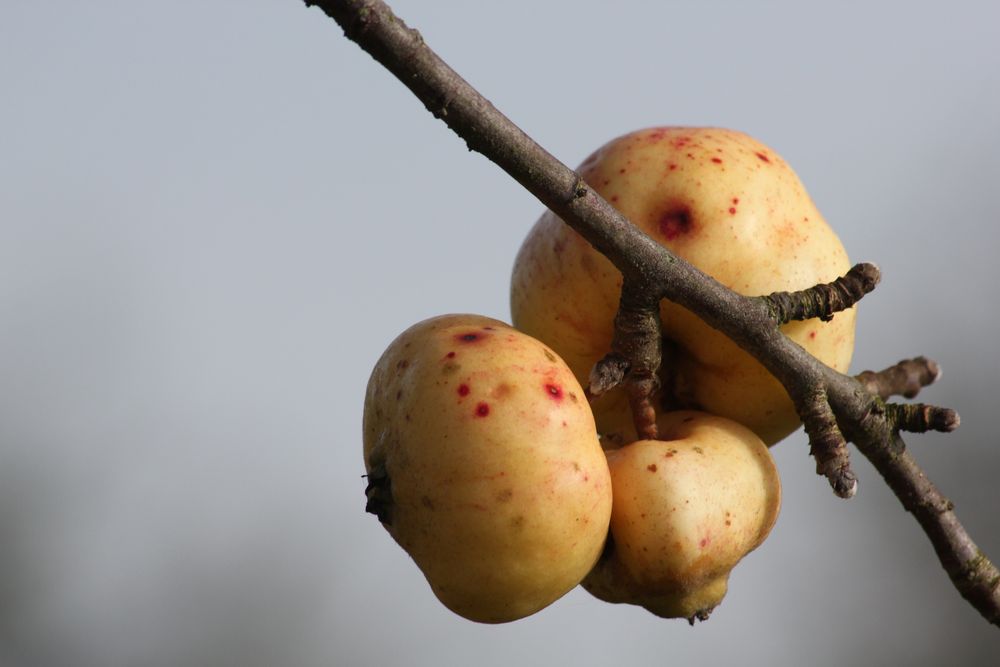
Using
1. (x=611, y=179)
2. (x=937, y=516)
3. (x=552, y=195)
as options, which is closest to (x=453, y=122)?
(x=552, y=195)

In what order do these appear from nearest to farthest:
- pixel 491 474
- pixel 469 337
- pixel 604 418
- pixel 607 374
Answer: pixel 491 474, pixel 469 337, pixel 607 374, pixel 604 418

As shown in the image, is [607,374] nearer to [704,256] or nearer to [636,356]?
[636,356]

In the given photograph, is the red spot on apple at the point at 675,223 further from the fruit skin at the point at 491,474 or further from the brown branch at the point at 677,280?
the fruit skin at the point at 491,474

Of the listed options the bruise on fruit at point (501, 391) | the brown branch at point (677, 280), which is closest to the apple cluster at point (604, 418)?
the bruise on fruit at point (501, 391)

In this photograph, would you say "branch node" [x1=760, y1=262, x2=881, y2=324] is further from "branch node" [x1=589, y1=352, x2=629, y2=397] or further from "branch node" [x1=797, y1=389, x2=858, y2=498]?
"branch node" [x1=589, y1=352, x2=629, y2=397]

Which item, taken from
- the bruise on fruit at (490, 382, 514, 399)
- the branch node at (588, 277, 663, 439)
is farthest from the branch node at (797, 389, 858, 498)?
the bruise on fruit at (490, 382, 514, 399)

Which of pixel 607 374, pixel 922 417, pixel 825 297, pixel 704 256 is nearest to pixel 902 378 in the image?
pixel 922 417
